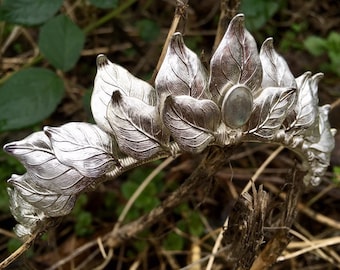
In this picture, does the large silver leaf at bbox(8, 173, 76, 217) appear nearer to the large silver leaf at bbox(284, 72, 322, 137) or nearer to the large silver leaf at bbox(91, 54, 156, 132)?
the large silver leaf at bbox(91, 54, 156, 132)

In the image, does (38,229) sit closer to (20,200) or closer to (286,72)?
(20,200)

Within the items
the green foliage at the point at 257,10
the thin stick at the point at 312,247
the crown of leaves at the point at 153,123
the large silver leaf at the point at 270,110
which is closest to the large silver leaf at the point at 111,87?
the crown of leaves at the point at 153,123

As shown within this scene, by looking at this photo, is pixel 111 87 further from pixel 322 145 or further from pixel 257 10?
pixel 257 10

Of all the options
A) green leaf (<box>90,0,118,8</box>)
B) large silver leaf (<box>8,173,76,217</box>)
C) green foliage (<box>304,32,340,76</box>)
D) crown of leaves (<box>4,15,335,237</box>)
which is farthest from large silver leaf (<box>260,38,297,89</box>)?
green foliage (<box>304,32,340,76</box>)

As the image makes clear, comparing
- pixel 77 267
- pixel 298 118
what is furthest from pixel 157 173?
pixel 298 118

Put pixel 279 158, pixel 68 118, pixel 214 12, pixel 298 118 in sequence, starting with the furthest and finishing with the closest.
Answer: pixel 214 12, pixel 68 118, pixel 279 158, pixel 298 118

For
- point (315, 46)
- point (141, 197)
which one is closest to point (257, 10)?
point (315, 46)

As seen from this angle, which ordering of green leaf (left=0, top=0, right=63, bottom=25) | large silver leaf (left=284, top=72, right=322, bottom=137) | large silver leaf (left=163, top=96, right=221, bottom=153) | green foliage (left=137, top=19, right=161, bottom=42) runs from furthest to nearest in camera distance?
1. green foliage (left=137, top=19, right=161, bottom=42)
2. green leaf (left=0, top=0, right=63, bottom=25)
3. large silver leaf (left=284, top=72, right=322, bottom=137)
4. large silver leaf (left=163, top=96, right=221, bottom=153)
